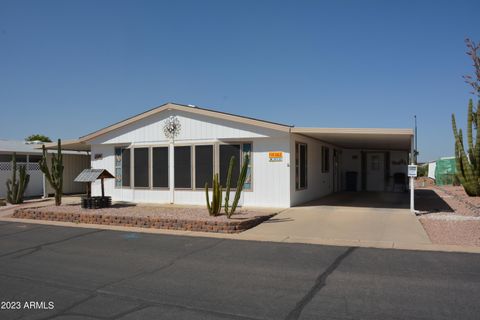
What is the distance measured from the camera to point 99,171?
1467 cm

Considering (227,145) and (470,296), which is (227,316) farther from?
(227,145)

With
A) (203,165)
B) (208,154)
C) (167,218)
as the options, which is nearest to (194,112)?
(208,154)

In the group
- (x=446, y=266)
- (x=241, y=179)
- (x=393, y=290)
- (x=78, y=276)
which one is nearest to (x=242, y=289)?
(x=393, y=290)

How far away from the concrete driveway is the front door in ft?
30.6

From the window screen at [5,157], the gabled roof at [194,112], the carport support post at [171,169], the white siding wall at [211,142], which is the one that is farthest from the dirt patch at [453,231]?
the window screen at [5,157]

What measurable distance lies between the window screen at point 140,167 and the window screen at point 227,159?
11.0ft

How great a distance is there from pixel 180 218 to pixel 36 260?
399 centimetres

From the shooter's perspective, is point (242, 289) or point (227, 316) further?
point (242, 289)

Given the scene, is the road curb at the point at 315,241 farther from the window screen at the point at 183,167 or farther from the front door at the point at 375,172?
the front door at the point at 375,172

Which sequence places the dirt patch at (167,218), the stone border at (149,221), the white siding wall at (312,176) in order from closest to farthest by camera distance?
the stone border at (149,221) < the dirt patch at (167,218) < the white siding wall at (312,176)

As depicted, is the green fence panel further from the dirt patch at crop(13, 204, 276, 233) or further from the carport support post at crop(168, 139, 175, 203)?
the dirt patch at crop(13, 204, 276, 233)

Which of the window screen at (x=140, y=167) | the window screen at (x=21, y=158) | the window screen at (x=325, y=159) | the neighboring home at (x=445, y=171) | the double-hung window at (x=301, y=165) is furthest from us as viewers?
the neighboring home at (x=445, y=171)

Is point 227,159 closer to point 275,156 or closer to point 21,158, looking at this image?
point 275,156

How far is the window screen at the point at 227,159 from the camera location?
47.0 ft
